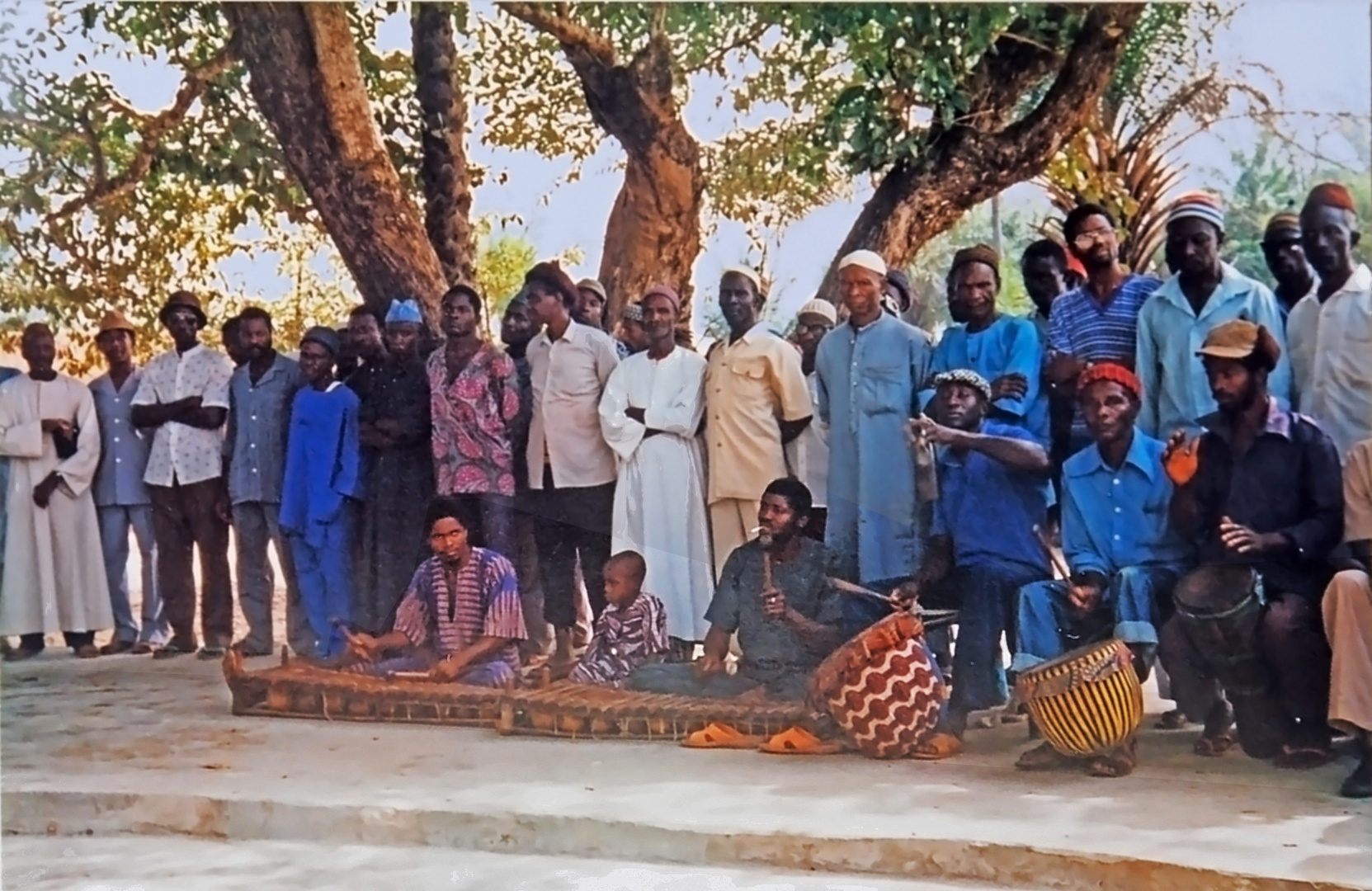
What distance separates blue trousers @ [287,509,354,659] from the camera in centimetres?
443

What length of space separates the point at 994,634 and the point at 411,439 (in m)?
1.80

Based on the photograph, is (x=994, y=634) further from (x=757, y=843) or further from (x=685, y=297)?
(x=685, y=297)

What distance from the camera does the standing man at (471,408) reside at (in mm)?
4391

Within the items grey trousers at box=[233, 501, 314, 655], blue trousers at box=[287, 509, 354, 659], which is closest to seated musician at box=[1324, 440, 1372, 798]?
blue trousers at box=[287, 509, 354, 659]

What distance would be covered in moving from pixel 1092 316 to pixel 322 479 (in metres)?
2.31

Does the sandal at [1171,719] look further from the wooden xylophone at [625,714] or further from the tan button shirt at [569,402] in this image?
the tan button shirt at [569,402]

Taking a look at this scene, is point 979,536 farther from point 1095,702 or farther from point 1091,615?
point 1095,702

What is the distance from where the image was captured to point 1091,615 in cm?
398

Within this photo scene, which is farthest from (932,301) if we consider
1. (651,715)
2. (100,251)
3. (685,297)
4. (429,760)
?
(100,251)

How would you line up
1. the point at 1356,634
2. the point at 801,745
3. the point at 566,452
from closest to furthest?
1. the point at 1356,634
2. the point at 801,745
3. the point at 566,452

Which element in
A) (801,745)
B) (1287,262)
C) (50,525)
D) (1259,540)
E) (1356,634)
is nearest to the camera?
(1356,634)

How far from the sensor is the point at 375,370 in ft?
14.7

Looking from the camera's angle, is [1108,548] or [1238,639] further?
[1108,548]

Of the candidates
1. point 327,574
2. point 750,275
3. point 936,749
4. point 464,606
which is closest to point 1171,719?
point 936,749
